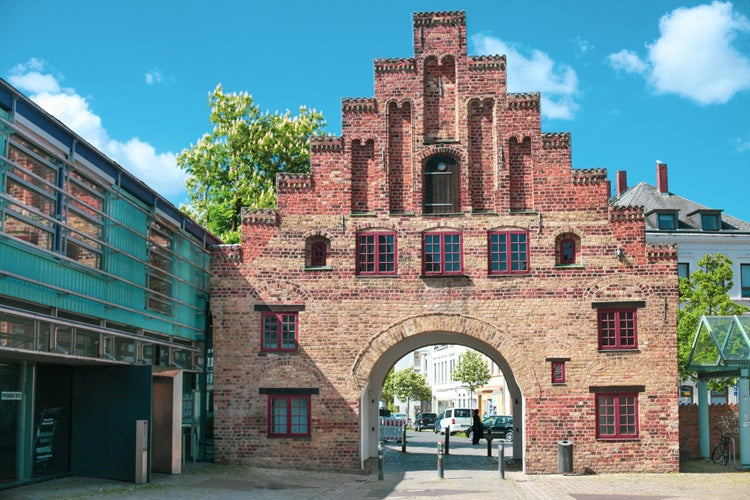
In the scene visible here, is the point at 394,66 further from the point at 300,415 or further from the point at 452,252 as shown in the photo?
the point at 300,415

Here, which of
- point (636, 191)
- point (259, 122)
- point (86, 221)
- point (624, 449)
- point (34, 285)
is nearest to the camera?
point (34, 285)

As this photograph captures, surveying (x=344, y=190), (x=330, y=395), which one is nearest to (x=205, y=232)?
(x=344, y=190)

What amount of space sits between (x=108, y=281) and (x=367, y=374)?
8.72m

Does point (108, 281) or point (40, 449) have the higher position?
point (108, 281)

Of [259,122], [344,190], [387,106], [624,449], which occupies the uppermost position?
[259,122]

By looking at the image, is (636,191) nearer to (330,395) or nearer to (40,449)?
(330,395)

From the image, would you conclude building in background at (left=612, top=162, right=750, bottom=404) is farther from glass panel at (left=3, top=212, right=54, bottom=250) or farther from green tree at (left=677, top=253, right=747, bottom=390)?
glass panel at (left=3, top=212, right=54, bottom=250)

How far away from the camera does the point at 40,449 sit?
749 inches

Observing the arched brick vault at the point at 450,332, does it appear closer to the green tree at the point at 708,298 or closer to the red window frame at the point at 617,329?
the red window frame at the point at 617,329

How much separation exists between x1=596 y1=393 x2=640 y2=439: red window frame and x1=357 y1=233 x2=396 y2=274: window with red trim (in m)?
7.07

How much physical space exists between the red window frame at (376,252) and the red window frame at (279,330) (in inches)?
97.1

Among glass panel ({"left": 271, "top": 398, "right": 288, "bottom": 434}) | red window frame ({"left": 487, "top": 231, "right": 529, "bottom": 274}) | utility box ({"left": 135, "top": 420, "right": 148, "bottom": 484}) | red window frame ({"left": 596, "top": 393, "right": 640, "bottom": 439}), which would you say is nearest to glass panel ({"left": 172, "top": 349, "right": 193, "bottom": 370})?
glass panel ({"left": 271, "top": 398, "right": 288, "bottom": 434})

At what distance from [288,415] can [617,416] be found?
30.5 feet

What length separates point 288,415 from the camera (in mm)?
25562
